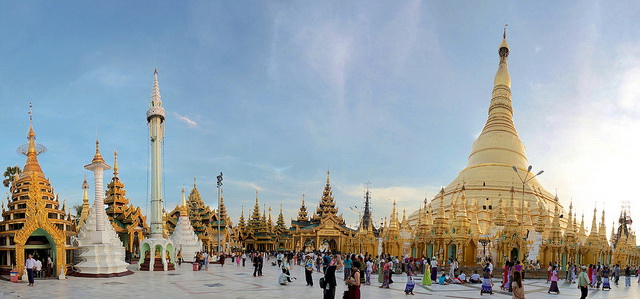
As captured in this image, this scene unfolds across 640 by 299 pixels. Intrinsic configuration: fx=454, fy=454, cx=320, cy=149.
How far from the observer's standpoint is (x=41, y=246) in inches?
837

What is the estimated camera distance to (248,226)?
2810 inches

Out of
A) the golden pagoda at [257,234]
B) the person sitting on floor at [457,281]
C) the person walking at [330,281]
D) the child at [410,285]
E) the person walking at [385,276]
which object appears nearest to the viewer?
the person walking at [330,281]

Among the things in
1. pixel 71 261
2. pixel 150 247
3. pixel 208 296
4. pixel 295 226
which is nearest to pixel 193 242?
pixel 150 247

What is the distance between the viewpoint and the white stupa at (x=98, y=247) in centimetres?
2181

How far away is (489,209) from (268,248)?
38.3 meters

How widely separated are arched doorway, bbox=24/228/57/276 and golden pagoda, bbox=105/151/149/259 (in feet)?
47.3

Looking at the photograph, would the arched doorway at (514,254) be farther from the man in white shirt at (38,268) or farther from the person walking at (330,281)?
the man in white shirt at (38,268)

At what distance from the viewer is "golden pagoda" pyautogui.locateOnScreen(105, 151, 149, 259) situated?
3784 centimetres

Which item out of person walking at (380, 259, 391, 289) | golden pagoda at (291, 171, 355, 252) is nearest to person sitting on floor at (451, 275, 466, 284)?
person walking at (380, 259, 391, 289)

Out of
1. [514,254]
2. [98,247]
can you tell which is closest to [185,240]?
[98,247]

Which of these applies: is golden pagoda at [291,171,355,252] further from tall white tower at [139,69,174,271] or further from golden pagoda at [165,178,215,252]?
tall white tower at [139,69,174,271]

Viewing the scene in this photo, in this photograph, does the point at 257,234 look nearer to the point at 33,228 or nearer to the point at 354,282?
the point at 33,228

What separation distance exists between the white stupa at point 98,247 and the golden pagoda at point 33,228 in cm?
99

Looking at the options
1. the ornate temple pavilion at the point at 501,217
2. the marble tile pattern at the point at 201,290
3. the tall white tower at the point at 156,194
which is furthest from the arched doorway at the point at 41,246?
the ornate temple pavilion at the point at 501,217
